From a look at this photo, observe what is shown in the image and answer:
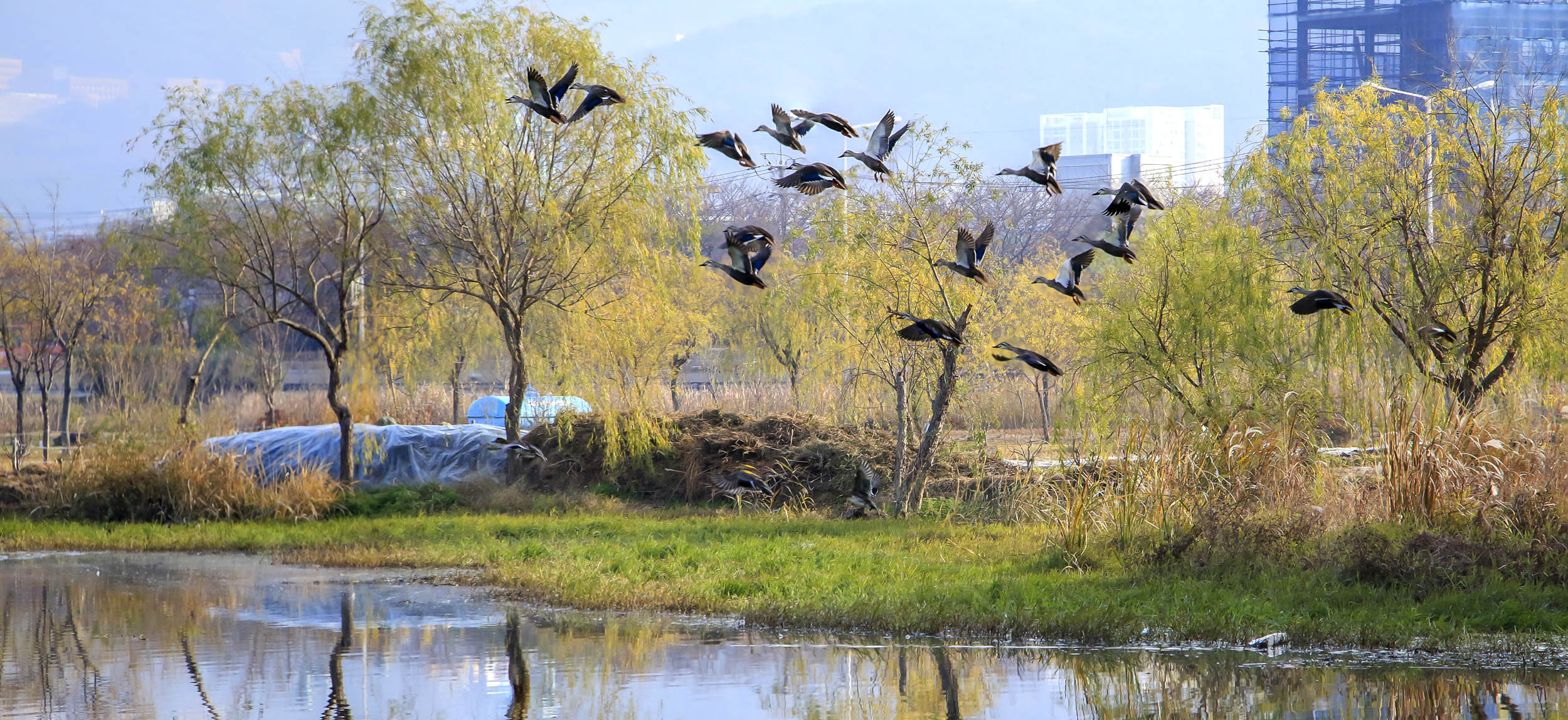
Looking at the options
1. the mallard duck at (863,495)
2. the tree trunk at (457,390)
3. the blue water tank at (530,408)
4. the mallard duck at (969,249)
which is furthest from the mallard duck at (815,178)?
the tree trunk at (457,390)

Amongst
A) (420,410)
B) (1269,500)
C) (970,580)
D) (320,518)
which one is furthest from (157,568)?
(420,410)

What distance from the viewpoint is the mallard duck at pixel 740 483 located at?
18000 mm

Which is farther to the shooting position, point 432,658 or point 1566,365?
point 1566,365

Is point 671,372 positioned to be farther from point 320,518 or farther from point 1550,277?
point 1550,277

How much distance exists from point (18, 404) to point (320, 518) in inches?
446

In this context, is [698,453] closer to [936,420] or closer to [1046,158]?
[936,420]

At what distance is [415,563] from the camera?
13.7 m

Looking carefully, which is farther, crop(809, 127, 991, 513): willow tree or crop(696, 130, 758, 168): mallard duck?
crop(809, 127, 991, 513): willow tree

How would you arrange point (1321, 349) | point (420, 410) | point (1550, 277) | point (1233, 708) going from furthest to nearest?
point (420, 410), point (1321, 349), point (1550, 277), point (1233, 708)

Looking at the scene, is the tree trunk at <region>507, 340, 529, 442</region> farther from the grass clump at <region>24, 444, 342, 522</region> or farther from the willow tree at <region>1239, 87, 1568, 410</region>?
the willow tree at <region>1239, 87, 1568, 410</region>

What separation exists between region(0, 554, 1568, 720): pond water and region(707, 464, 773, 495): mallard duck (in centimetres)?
732

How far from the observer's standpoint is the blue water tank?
21.9 meters

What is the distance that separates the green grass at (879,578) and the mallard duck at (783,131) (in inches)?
142

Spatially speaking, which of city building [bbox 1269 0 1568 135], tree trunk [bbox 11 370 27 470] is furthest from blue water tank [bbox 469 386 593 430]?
city building [bbox 1269 0 1568 135]
